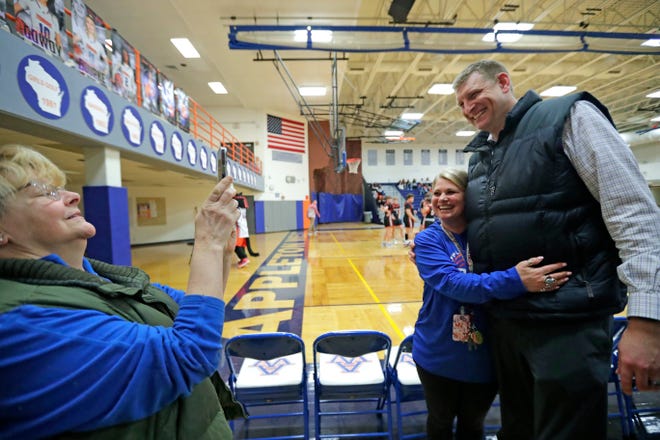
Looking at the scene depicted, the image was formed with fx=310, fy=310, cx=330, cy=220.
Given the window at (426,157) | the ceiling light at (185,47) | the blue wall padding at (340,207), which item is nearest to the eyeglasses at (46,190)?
the ceiling light at (185,47)

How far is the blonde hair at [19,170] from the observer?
823mm

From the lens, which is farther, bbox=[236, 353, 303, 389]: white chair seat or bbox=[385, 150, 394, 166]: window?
bbox=[385, 150, 394, 166]: window

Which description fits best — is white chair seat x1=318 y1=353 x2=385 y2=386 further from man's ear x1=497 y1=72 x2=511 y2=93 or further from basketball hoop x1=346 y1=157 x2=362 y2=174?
basketball hoop x1=346 y1=157 x2=362 y2=174

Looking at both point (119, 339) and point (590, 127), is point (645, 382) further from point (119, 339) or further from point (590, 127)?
point (119, 339)

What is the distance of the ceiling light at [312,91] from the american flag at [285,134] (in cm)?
373

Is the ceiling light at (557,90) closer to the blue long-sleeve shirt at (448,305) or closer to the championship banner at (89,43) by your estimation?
the blue long-sleeve shirt at (448,305)

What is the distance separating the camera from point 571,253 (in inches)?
43.8

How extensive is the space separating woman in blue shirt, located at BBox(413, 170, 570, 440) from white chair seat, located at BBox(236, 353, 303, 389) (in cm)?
89

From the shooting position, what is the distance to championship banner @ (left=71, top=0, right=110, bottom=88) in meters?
3.16

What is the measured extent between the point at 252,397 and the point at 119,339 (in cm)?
155

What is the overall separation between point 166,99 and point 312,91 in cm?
919

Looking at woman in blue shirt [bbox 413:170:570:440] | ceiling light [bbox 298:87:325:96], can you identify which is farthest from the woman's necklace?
ceiling light [bbox 298:87:325:96]

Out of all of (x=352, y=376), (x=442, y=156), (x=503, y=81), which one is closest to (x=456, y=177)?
(x=503, y=81)

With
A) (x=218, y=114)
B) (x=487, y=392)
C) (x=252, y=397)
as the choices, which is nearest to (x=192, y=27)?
(x=218, y=114)
